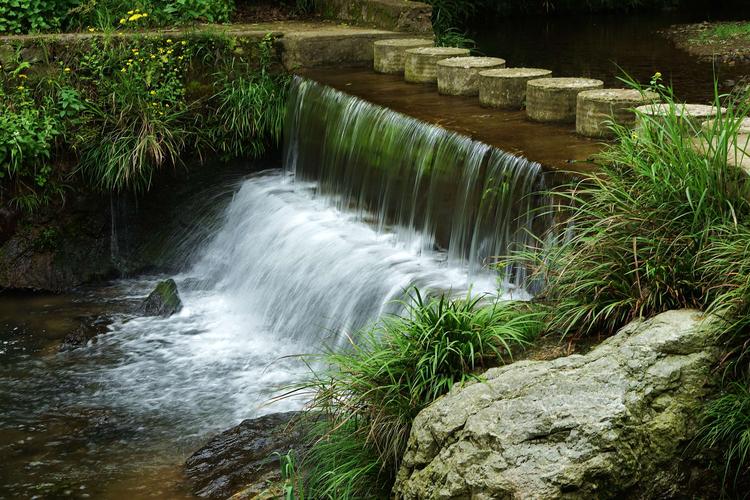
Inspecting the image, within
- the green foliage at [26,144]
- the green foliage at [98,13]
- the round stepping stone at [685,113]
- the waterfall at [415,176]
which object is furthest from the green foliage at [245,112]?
the round stepping stone at [685,113]

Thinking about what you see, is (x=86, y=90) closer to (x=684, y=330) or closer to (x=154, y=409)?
(x=154, y=409)

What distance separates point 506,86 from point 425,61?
1444 mm

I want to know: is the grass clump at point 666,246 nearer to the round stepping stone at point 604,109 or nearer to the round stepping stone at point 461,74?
the round stepping stone at point 604,109

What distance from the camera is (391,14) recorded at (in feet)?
34.1

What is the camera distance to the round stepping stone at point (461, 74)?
8.45 meters

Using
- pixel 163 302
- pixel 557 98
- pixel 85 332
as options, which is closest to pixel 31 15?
pixel 163 302

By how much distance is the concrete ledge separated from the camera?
10344mm

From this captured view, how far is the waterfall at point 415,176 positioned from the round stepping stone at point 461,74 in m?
0.72

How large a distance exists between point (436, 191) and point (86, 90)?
3975 millimetres

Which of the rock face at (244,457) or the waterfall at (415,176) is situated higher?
the waterfall at (415,176)

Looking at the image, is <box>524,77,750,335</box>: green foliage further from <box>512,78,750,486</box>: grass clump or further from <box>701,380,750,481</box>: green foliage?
<box>701,380,750,481</box>: green foliage

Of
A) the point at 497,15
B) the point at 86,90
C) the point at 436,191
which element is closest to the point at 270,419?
the point at 436,191

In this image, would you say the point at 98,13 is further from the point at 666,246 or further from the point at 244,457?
the point at 666,246

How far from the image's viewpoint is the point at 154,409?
6.60m
